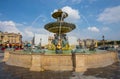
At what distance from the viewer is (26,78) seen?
8.73 m

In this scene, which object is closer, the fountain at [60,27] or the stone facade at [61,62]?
the stone facade at [61,62]

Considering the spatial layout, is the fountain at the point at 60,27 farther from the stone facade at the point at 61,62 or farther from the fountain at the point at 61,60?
the stone facade at the point at 61,62

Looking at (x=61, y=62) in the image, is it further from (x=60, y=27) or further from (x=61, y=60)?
(x=60, y=27)

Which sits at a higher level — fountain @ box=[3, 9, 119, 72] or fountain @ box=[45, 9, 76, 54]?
fountain @ box=[45, 9, 76, 54]

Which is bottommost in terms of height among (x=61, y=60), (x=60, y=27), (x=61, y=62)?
(x=61, y=62)

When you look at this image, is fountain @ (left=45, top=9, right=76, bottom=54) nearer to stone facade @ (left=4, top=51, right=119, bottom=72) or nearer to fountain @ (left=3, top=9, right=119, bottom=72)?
fountain @ (left=3, top=9, right=119, bottom=72)

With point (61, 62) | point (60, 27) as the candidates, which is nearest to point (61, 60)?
point (61, 62)

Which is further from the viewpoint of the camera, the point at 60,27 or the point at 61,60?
the point at 60,27

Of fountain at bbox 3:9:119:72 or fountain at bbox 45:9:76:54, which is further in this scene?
fountain at bbox 45:9:76:54

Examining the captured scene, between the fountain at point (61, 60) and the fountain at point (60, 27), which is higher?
the fountain at point (60, 27)

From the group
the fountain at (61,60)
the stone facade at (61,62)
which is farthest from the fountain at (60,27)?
the stone facade at (61,62)

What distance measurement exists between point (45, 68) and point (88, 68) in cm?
325

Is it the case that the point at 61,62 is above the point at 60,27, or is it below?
below

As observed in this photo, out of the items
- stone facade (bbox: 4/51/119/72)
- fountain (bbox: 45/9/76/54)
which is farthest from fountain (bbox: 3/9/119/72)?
fountain (bbox: 45/9/76/54)
